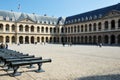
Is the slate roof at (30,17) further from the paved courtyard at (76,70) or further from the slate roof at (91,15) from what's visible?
the paved courtyard at (76,70)

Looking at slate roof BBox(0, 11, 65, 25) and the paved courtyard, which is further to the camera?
slate roof BBox(0, 11, 65, 25)

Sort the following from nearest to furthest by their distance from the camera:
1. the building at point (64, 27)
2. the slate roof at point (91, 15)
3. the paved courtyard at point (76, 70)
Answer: the paved courtyard at point (76, 70)
the building at point (64, 27)
the slate roof at point (91, 15)

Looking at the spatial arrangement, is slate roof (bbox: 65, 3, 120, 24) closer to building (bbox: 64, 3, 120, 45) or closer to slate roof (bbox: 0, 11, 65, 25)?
building (bbox: 64, 3, 120, 45)

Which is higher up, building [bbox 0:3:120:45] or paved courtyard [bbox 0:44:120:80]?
building [bbox 0:3:120:45]

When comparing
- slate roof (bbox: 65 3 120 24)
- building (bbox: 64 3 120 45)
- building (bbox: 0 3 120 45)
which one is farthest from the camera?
slate roof (bbox: 65 3 120 24)

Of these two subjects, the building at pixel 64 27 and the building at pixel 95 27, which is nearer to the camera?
the building at pixel 95 27

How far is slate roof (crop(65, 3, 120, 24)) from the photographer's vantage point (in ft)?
183

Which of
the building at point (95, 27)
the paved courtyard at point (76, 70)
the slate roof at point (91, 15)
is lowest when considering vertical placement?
the paved courtyard at point (76, 70)

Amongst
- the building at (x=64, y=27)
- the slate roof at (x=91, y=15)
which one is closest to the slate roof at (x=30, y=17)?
the building at (x=64, y=27)

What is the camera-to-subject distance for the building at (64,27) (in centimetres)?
5428

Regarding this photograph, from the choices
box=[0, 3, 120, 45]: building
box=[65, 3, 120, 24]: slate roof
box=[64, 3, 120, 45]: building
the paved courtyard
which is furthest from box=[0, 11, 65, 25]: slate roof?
the paved courtyard

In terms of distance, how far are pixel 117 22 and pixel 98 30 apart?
8895 mm

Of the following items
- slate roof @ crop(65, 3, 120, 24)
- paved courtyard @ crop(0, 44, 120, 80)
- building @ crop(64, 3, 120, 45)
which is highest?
slate roof @ crop(65, 3, 120, 24)

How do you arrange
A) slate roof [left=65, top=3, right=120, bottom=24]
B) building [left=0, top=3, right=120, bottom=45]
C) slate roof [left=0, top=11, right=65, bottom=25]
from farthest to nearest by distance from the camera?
1. slate roof [left=0, top=11, right=65, bottom=25]
2. slate roof [left=65, top=3, right=120, bottom=24]
3. building [left=0, top=3, right=120, bottom=45]
